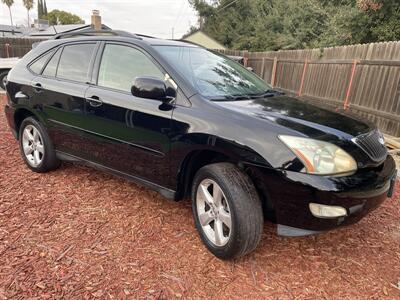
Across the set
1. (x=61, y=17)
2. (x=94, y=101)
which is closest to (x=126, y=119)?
(x=94, y=101)

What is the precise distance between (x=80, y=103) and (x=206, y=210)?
182 centimetres

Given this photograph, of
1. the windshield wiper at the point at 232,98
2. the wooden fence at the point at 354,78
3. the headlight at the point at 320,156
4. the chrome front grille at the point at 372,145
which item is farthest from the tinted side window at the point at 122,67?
the wooden fence at the point at 354,78

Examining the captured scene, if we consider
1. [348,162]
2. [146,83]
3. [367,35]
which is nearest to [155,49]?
[146,83]

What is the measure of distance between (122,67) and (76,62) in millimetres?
774

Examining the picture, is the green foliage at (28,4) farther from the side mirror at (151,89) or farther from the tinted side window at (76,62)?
the side mirror at (151,89)

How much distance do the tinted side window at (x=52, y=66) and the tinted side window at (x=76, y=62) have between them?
3.0 inches

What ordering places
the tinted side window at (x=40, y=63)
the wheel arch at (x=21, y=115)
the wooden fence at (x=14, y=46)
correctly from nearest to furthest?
the tinted side window at (x=40, y=63)
the wheel arch at (x=21, y=115)
the wooden fence at (x=14, y=46)

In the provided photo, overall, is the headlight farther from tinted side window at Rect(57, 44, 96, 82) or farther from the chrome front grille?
tinted side window at Rect(57, 44, 96, 82)

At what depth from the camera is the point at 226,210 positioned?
279 cm

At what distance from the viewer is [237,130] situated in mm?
2635

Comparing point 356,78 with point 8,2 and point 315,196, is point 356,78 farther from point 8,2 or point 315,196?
point 8,2

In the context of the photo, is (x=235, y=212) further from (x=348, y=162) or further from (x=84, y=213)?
(x=84, y=213)

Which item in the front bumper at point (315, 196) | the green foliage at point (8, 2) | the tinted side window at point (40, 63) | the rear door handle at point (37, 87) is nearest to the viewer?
the front bumper at point (315, 196)

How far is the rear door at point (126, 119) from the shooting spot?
3.12 metres
